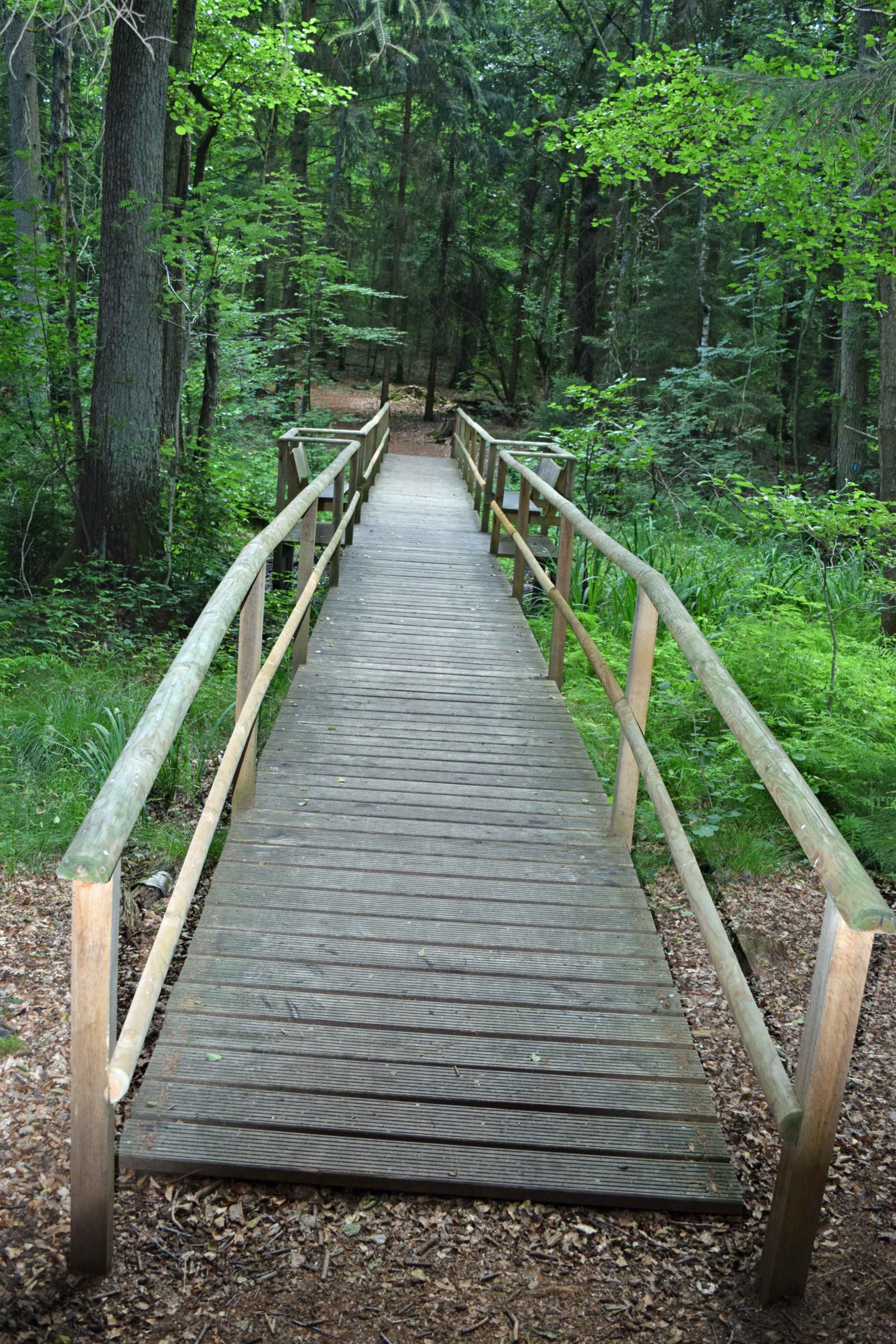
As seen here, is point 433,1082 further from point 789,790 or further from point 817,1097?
point 789,790

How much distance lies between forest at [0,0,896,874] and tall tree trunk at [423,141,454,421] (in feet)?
9.49

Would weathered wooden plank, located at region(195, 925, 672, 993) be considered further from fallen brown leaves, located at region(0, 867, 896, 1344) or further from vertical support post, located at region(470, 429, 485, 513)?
vertical support post, located at region(470, 429, 485, 513)

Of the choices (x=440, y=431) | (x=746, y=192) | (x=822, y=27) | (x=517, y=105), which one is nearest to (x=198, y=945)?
(x=746, y=192)

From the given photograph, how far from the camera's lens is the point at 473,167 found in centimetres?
2623

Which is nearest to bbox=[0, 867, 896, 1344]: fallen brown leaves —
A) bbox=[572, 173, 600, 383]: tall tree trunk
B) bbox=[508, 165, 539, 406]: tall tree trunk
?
bbox=[572, 173, 600, 383]: tall tree trunk

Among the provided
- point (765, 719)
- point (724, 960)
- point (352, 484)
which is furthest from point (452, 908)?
point (352, 484)

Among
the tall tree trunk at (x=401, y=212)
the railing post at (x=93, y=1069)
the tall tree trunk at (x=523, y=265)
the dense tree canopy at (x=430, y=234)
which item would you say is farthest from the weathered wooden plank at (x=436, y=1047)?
the tall tree trunk at (x=523, y=265)

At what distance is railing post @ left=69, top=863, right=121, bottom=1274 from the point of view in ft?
6.07

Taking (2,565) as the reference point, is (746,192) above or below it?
above

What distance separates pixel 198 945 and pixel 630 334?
15.3 metres

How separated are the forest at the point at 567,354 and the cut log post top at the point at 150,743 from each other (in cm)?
155

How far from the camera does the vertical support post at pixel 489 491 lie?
383 inches

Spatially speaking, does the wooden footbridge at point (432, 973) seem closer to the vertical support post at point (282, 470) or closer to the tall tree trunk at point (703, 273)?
the vertical support post at point (282, 470)

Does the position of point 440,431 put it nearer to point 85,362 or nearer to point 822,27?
point 822,27
